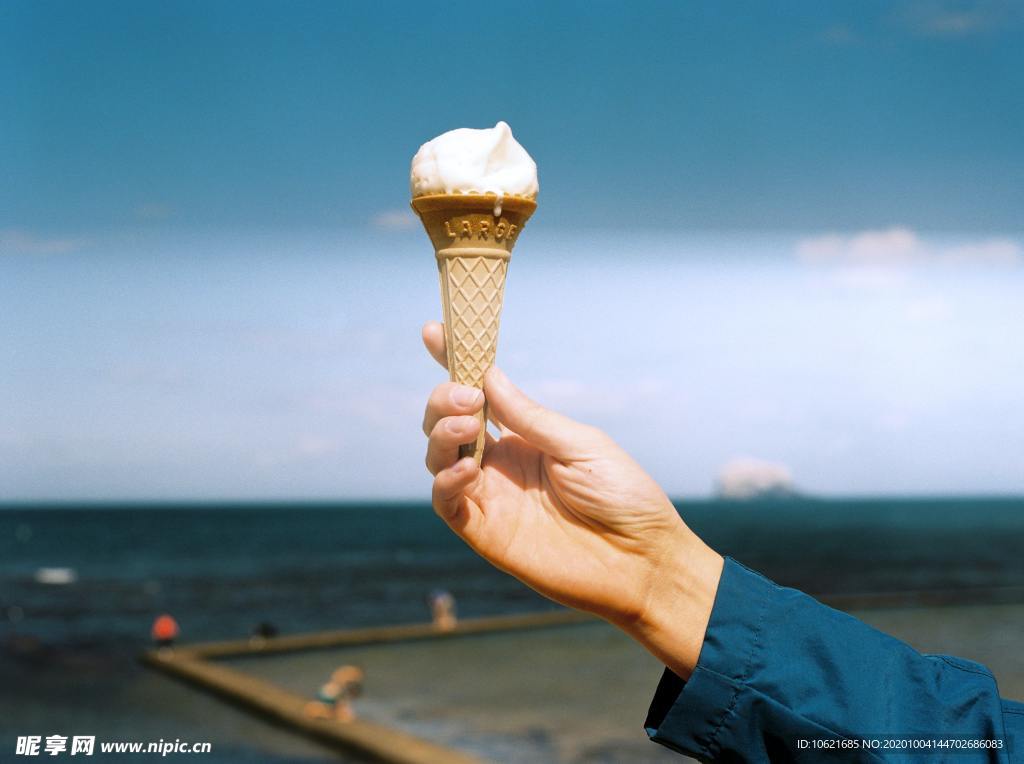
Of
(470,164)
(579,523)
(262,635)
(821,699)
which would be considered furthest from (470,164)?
(262,635)

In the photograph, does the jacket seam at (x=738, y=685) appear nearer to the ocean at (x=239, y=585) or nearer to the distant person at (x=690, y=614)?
the distant person at (x=690, y=614)

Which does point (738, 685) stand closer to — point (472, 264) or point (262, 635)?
point (472, 264)

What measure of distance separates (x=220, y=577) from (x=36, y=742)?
1227 inches

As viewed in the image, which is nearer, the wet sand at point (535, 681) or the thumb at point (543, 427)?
the thumb at point (543, 427)

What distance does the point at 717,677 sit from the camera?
1868mm

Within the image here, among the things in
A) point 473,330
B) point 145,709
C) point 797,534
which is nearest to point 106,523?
point 797,534

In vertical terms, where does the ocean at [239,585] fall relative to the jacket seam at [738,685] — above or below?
below

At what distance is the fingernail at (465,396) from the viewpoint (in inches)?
79.1

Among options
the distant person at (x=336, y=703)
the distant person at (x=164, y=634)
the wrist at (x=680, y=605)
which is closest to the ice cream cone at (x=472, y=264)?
the wrist at (x=680, y=605)

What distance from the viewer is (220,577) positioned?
150ft

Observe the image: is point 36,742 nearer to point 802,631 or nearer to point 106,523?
point 802,631

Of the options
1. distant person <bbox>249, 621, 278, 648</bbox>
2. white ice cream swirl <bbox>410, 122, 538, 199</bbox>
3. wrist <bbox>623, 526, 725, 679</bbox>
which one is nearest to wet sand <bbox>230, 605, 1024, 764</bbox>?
distant person <bbox>249, 621, 278, 648</bbox>

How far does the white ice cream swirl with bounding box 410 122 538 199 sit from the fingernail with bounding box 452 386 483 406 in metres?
0.49

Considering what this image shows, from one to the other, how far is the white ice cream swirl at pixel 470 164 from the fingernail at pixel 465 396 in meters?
0.49
